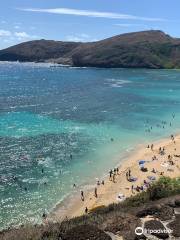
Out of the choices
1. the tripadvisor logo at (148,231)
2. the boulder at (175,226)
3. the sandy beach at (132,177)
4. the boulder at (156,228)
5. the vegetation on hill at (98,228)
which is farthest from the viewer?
the sandy beach at (132,177)

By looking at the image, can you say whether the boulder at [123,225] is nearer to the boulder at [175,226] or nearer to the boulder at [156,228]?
the boulder at [156,228]

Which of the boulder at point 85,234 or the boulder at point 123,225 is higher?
the boulder at point 85,234

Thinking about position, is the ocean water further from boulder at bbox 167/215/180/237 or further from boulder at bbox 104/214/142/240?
boulder at bbox 167/215/180/237

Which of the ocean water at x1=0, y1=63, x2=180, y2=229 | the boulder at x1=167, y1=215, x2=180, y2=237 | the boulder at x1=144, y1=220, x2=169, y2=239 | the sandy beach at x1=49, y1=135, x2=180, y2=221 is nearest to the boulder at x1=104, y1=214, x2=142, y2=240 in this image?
the boulder at x1=144, y1=220, x2=169, y2=239

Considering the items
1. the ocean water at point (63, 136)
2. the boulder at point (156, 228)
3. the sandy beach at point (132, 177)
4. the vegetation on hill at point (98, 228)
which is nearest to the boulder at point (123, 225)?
the vegetation on hill at point (98, 228)

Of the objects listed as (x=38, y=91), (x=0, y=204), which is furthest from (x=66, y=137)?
(x=38, y=91)
